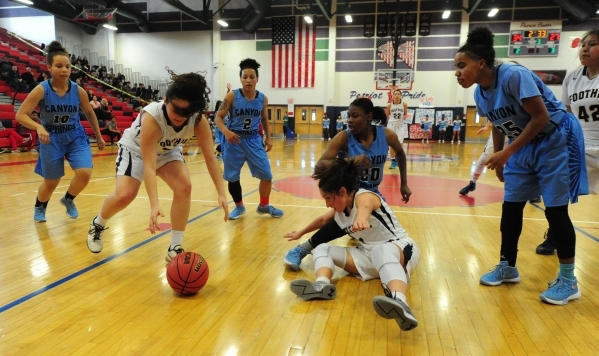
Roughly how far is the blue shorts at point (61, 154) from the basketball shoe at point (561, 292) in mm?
4371

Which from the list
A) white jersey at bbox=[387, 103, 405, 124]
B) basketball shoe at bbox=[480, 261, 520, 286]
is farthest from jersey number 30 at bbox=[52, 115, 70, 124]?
white jersey at bbox=[387, 103, 405, 124]

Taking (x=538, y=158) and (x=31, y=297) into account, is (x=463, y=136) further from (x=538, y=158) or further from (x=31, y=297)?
(x=31, y=297)

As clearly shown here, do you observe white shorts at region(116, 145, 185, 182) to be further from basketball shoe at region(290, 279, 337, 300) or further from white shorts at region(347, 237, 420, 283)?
white shorts at region(347, 237, 420, 283)

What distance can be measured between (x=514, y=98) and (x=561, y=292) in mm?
1268

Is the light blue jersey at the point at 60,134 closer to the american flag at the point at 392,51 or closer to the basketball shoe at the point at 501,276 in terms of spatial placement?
the basketball shoe at the point at 501,276

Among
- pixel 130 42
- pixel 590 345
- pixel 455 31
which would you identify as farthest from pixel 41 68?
pixel 590 345

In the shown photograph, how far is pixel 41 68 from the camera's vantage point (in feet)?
61.5

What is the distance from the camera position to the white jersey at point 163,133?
2.80 metres

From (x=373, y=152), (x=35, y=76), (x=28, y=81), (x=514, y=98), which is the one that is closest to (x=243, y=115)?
(x=373, y=152)

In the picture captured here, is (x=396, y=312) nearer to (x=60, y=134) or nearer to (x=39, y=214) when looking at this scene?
(x=60, y=134)

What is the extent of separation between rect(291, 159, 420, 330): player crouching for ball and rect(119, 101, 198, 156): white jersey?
3.34ft

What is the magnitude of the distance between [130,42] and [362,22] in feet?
46.5

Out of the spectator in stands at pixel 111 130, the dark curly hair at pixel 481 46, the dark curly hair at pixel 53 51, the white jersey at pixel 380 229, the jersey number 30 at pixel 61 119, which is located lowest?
the white jersey at pixel 380 229

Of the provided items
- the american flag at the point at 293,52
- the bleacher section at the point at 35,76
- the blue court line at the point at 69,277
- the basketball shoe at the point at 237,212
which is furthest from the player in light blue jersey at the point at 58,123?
the american flag at the point at 293,52
